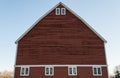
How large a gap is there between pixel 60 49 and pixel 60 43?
94 centimetres

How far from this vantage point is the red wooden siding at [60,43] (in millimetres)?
A: 25719

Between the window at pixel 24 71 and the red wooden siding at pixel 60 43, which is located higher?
the red wooden siding at pixel 60 43

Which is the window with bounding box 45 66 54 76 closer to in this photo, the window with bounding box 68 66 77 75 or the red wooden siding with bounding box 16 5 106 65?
the red wooden siding with bounding box 16 5 106 65

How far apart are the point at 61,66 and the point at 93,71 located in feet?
15.2

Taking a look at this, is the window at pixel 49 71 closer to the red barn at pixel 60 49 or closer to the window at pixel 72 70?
the red barn at pixel 60 49

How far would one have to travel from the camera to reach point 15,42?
1041 inches

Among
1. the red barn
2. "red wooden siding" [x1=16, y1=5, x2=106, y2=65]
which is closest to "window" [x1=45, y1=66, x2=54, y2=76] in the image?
the red barn

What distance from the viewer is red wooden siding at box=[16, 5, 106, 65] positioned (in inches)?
1013

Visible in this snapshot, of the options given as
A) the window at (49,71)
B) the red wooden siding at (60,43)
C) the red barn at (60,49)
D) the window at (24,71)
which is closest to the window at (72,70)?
the red barn at (60,49)

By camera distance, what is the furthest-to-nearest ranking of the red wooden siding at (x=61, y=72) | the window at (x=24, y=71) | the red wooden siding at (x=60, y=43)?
the red wooden siding at (x=60, y=43) → the window at (x=24, y=71) → the red wooden siding at (x=61, y=72)

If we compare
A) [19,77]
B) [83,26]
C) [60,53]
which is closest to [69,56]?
[60,53]

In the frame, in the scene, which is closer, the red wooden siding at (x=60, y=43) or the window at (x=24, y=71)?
the window at (x=24, y=71)

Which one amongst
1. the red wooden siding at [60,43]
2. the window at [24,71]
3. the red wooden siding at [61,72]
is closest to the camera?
the red wooden siding at [61,72]

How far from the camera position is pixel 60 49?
26281 millimetres
